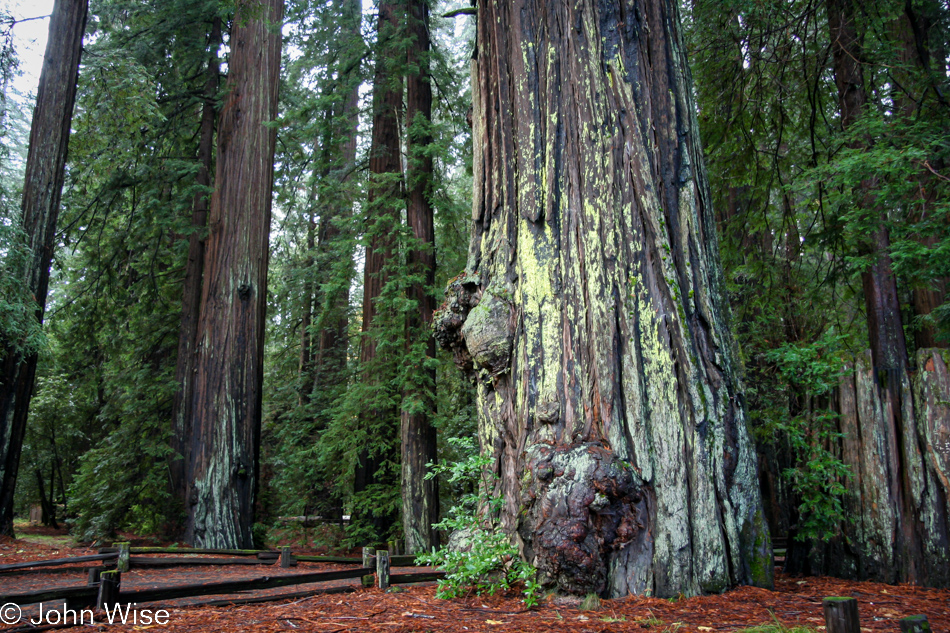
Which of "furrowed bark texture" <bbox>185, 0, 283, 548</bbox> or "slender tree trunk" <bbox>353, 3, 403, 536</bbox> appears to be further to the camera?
"slender tree trunk" <bbox>353, 3, 403, 536</bbox>

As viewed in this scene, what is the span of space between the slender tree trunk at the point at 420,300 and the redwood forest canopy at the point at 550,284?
56 mm

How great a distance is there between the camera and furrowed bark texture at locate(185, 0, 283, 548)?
8.69 meters

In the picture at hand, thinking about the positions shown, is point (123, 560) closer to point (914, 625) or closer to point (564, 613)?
point (564, 613)

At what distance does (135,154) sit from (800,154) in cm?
1176

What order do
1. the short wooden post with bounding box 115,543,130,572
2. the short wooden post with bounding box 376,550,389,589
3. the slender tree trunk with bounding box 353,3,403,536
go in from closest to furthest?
the short wooden post with bounding box 376,550,389,589 → the short wooden post with bounding box 115,543,130,572 → the slender tree trunk with bounding box 353,3,403,536

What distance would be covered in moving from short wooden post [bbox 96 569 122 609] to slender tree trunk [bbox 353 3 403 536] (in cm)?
569

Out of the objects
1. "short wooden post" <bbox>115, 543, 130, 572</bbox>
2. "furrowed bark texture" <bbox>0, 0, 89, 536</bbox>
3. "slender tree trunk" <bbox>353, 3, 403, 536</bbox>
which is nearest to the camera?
"short wooden post" <bbox>115, 543, 130, 572</bbox>

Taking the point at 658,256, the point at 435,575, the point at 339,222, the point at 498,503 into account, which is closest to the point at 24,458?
the point at 339,222

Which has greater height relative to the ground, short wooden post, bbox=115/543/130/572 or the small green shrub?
the small green shrub

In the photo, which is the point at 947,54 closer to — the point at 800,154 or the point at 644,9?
the point at 800,154

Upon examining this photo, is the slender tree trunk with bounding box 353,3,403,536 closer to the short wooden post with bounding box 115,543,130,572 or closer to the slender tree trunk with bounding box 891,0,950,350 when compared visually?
the short wooden post with bounding box 115,543,130,572

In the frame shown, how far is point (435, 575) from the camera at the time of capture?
6816 millimetres

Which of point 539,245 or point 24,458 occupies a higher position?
point 539,245

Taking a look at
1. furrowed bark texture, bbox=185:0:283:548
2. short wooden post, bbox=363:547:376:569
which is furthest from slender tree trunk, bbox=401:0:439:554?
short wooden post, bbox=363:547:376:569
